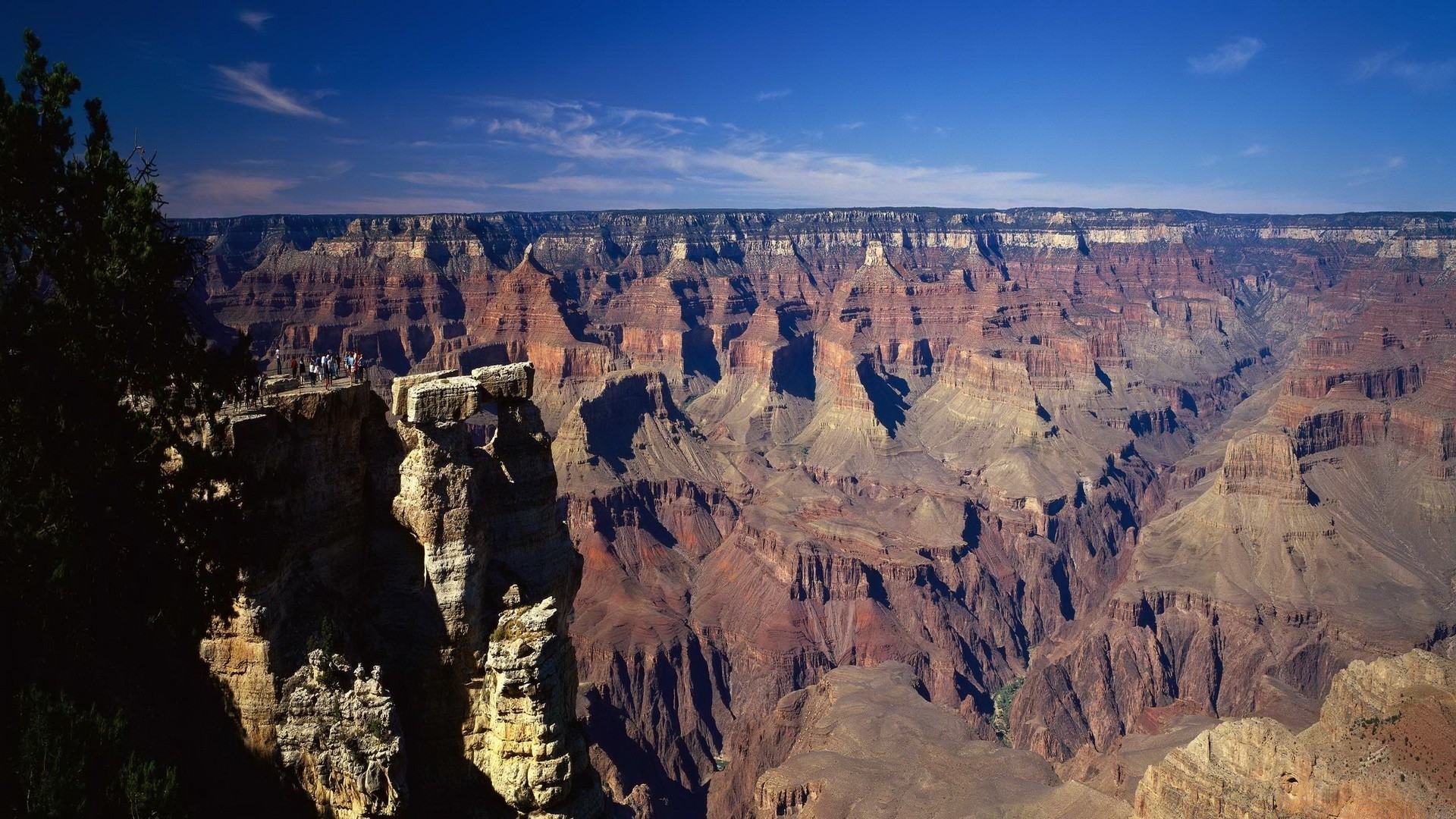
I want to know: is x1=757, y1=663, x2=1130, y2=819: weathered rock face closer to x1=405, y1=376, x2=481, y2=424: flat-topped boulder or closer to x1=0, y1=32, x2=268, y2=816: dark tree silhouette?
x1=405, y1=376, x2=481, y2=424: flat-topped boulder

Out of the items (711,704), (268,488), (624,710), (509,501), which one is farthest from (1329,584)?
(268,488)

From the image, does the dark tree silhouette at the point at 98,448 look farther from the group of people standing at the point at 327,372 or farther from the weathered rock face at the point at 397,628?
the group of people standing at the point at 327,372

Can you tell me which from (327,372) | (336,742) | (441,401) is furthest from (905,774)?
(327,372)

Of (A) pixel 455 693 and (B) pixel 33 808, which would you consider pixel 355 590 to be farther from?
(B) pixel 33 808

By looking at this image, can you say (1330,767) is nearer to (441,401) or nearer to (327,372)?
(441,401)

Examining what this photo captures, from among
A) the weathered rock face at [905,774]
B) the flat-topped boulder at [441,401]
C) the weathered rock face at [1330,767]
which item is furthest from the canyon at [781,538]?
the weathered rock face at [1330,767]

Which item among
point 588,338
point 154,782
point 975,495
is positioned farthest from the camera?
point 588,338

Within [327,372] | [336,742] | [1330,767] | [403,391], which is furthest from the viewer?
[1330,767]
